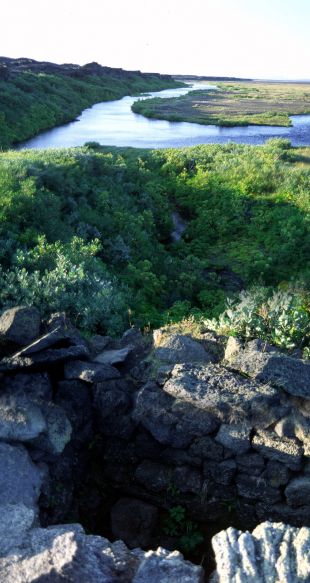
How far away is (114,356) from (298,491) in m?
3.17

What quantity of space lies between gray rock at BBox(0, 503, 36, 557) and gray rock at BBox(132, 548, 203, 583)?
1183 mm

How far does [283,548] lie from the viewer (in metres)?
4.81

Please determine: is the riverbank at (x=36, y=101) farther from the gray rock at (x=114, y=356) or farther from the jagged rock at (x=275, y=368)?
the jagged rock at (x=275, y=368)

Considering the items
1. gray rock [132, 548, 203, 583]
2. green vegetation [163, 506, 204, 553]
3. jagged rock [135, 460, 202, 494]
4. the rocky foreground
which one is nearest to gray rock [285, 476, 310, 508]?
the rocky foreground

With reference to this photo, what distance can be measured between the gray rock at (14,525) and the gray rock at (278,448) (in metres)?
2.90

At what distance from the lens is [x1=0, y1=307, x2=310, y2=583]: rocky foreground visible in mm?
6461

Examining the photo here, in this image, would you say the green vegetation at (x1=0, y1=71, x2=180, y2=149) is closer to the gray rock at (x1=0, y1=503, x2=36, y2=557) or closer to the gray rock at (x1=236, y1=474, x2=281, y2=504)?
the gray rock at (x1=236, y1=474, x2=281, y2=504)

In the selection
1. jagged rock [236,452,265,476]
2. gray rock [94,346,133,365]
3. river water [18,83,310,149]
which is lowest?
jagged rock [236,452,265,476]

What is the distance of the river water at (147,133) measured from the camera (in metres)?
37.4

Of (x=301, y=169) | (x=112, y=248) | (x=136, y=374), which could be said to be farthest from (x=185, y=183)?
(x=136, y=374)

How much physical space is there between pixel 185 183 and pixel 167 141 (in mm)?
17423

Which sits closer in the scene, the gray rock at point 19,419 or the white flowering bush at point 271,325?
the gray rock at point 19,419

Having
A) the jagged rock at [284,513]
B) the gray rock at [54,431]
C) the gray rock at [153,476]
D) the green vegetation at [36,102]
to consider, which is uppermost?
the green vegetation at [36,102]

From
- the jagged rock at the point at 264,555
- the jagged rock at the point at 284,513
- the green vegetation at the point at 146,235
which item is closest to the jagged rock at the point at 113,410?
the jagged rock at the point at 284,513
